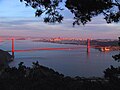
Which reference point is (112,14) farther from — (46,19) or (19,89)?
(19,89)

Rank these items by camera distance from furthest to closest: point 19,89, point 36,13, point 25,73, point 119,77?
point 25,73, point 36,13, point 119,77, point 19,89

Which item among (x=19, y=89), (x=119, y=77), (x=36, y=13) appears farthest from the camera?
(x=36, y=13)

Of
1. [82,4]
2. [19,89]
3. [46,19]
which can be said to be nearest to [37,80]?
[19,89]

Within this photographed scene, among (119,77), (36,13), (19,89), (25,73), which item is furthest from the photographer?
(25,73)

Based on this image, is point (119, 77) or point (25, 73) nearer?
point (119, 77)

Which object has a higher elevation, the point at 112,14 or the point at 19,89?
the point at 112,14

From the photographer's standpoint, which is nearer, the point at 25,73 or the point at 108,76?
the point at 108,76

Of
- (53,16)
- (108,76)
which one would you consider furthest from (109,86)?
(53,16)

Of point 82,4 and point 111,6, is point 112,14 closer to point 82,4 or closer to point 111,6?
point 111,6

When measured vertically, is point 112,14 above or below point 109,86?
above
